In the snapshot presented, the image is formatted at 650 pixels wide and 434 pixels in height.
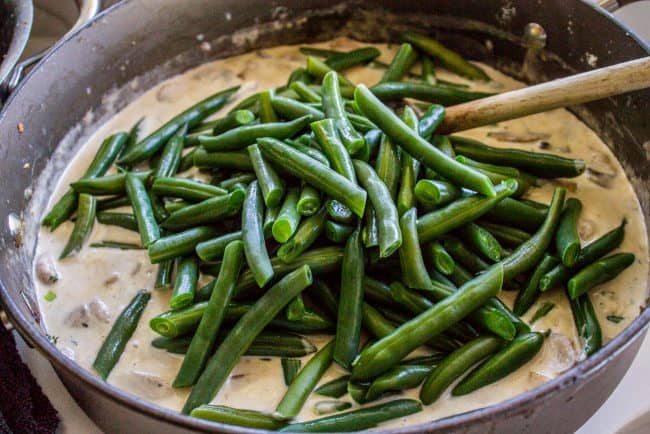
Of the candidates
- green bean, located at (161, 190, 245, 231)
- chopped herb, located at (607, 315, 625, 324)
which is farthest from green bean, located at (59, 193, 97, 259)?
chopped herb, located at (607, 315, 625, 324)

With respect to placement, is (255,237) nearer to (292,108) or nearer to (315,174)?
(315,174)

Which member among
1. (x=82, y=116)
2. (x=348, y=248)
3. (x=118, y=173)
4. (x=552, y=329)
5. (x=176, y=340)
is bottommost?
(x=552, y=329)

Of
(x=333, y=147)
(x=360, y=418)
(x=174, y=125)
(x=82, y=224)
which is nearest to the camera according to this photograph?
(x=360, y=418)

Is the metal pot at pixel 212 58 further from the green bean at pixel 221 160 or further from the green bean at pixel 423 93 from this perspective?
the green bean at pixel 221 160

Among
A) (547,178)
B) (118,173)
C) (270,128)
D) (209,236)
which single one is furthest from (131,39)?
(547,178)

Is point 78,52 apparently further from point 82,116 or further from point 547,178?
point 547,178

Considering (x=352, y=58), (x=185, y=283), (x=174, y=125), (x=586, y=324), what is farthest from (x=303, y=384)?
(x=352, y=58)
